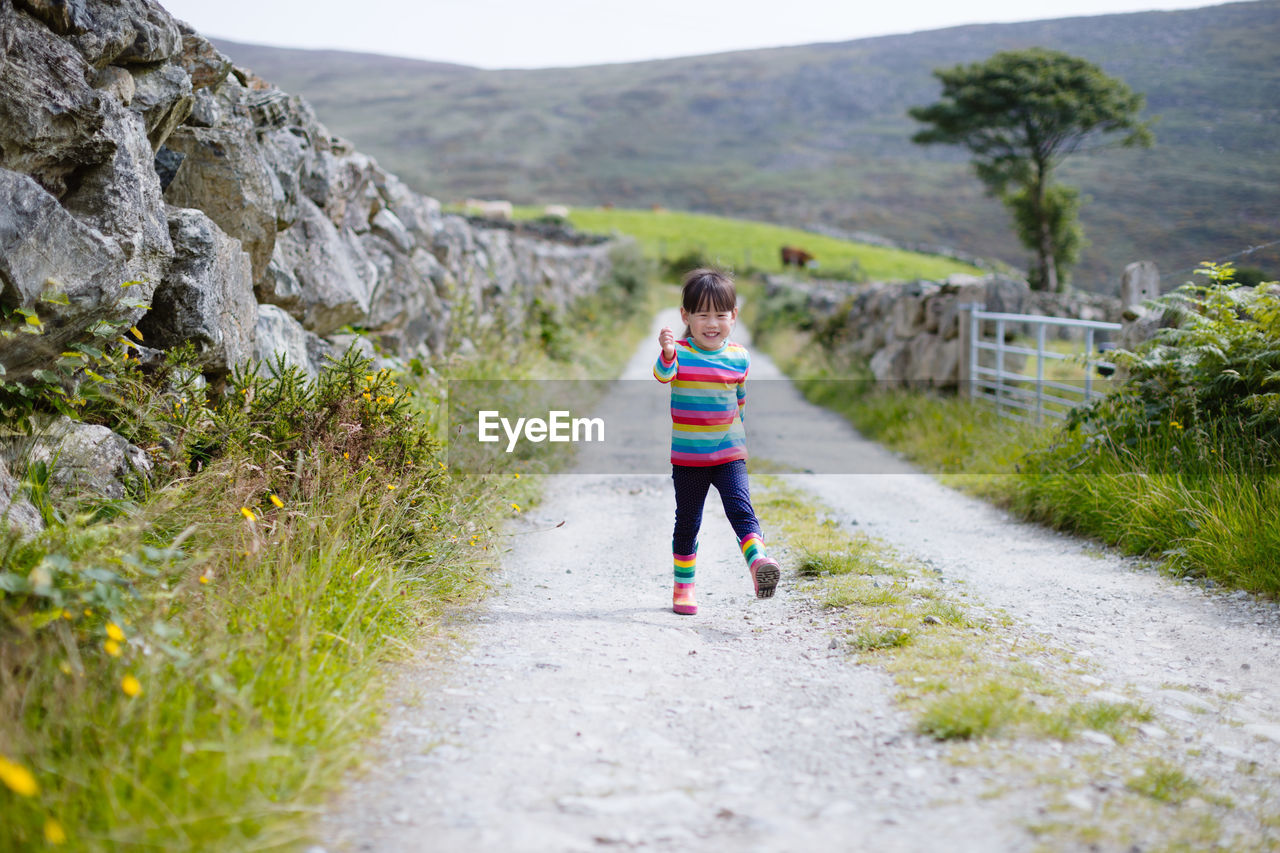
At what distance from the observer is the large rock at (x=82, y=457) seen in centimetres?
350

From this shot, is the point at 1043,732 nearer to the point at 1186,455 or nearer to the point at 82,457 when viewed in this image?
the point at 1186,455

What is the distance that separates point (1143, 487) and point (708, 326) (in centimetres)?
334

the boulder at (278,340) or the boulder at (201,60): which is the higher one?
the boulder at (201,60)

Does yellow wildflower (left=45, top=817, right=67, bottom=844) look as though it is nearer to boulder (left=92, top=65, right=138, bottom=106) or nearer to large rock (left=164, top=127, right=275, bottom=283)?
boulder (left=92, top=65, right=138, bottom=106)

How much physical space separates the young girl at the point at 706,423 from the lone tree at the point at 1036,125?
31820 mm

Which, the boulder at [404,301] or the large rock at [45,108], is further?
the boulder at [404,301]

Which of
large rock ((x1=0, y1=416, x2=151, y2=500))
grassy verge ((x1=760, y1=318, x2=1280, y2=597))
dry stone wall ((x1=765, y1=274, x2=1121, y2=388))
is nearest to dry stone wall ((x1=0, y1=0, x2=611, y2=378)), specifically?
large rock ((x1=0, y1=416, x2=151, y2=500))

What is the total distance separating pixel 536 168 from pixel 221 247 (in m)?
93.9

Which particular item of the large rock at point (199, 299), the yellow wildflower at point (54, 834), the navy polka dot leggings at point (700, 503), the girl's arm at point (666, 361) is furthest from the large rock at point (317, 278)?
the yellow wildflower at point (54, 834)

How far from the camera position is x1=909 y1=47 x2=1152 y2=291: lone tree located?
31672mm

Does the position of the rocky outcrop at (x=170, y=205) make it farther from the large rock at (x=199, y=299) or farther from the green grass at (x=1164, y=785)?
the green grass at (x=1164, y=785)

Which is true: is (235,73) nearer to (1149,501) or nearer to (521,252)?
(1149,501)

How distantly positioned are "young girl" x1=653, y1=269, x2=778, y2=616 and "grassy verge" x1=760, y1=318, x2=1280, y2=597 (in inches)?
101

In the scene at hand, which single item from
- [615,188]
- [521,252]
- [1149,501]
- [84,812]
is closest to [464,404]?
[1149,501]
